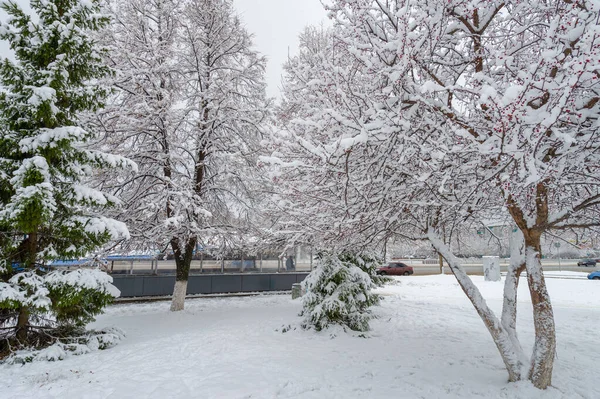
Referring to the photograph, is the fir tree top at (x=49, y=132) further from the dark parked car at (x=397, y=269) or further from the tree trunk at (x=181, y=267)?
the dark parked car at (x=397, y=269)

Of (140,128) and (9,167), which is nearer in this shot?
(9,167)

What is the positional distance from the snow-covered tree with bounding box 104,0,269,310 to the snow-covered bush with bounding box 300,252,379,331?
11.3 feet

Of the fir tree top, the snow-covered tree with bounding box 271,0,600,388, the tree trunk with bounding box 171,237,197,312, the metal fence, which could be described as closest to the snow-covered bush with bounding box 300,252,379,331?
the snow-covered tree with bounding box 271,0,600,388

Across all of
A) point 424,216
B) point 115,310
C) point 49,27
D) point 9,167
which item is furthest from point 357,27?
point 115,310

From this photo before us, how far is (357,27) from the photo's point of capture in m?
4.45

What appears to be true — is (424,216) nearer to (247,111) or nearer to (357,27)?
(357,27)

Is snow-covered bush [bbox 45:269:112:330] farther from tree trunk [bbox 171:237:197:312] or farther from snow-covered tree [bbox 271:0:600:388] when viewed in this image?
snow-covered tree [bbox 271:0:600:388]

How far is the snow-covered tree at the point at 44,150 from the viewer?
232 inches

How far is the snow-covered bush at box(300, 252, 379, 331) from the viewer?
819 cm

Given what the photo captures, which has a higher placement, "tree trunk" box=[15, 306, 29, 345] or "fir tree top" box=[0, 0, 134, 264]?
"fir tree top" box=[0, 0, 134, 264]

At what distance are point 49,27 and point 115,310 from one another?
9046mm

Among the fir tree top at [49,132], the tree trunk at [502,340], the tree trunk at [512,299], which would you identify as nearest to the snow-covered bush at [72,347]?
the fir tree top at [49,132]

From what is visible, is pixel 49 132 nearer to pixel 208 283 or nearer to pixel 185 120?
pixel 185 120

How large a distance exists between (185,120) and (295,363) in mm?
7932
